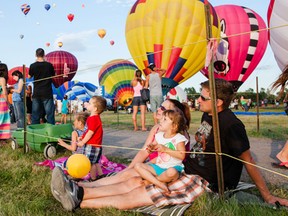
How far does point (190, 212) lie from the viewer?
2.52m

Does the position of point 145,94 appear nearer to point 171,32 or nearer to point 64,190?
point 171,32

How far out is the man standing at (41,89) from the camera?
632 centimetres

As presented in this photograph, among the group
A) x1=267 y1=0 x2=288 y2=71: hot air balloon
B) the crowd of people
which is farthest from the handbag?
the crowd of people

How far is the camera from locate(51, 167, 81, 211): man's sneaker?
100 inches

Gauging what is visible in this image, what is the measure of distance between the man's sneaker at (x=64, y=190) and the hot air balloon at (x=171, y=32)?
10.3m

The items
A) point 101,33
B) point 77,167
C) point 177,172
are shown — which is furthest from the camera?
point 101,33

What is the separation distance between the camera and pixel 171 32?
12867mm

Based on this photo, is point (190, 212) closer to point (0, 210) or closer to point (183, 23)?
point (0, 210)

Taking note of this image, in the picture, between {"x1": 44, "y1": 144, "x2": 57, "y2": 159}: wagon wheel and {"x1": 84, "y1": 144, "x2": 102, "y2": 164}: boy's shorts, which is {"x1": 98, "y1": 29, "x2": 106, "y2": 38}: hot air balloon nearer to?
{"x1": 44, "y1": 144, "x2": 57, "y2": 159}: wagon wheel

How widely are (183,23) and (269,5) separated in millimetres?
5432

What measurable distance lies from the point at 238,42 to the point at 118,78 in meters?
14.5

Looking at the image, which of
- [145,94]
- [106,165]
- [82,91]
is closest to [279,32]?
[145,94]

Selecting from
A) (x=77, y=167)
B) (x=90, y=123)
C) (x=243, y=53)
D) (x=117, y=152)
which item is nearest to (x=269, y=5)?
(x=117, y=152)

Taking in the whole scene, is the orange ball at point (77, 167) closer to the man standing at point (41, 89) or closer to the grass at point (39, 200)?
the grass at point (39, 200)
